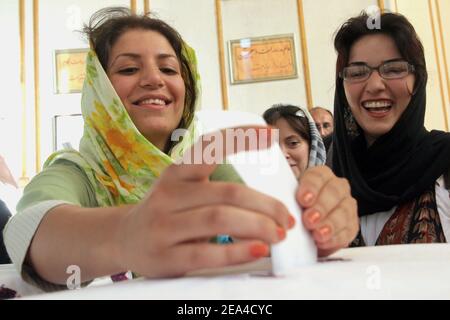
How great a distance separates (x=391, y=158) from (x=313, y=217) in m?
0.84

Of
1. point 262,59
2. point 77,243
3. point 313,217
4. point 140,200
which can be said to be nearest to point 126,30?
point 140,200

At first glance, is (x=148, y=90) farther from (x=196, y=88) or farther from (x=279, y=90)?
(x=279, y=90)

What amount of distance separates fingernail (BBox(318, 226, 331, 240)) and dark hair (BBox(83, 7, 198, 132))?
2.21ft

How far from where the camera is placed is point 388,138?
3.58 ft

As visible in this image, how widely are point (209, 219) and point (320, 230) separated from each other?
0.11 meters

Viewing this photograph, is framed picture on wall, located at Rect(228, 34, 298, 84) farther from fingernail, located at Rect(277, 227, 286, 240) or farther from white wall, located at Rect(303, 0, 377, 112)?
fingernail, located at Rect(277, 227, 286, 240)

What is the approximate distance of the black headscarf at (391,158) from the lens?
3.36 feet

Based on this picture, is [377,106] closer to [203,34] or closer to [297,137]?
[297,137]

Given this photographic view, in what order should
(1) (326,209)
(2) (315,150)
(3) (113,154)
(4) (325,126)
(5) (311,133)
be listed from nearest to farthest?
1. (1) (326,209)
2. (3) (113,154)
3. (2) (315,150)
4. (5) (311,133)
5. (4) (325,126)

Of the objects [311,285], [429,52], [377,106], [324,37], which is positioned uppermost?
[324,37]

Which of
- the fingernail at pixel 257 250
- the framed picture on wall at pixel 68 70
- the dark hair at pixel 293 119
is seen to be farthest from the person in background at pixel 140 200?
the framed picture on wall at pixel 68 70

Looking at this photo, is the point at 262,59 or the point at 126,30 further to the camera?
the point at 262,59

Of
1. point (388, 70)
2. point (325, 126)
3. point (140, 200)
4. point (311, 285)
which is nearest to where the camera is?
point (311, 285)

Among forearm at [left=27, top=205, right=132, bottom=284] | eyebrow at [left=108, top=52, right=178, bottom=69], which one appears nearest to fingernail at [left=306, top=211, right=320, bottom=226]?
forearm at [left=27, top=205, right=132, bottom=284]
